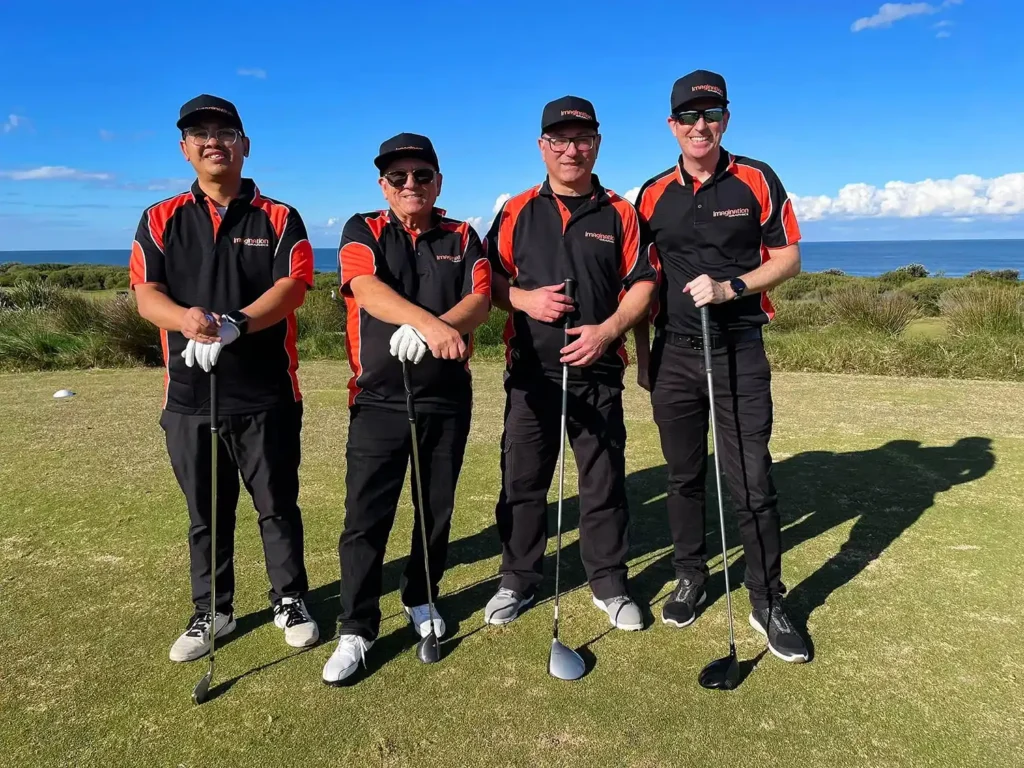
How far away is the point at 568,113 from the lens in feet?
11.2

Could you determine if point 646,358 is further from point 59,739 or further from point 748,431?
point 59,739

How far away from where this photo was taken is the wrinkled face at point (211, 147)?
10.6 ft

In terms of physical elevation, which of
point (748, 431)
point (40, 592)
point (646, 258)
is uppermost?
point (646, 258)

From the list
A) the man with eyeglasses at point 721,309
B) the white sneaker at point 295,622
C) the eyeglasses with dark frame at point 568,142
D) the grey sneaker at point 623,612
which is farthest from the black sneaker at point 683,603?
the eyeglasses with dark frame at point 568,142

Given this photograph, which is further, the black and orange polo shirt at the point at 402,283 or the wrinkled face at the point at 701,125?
the wrinkled face at the point at 701,125

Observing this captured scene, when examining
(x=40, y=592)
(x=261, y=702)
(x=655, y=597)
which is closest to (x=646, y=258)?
(x=655, y=597)

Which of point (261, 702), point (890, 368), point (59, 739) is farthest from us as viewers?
point (890, 368)

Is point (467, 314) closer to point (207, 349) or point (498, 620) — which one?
point (207, 349)

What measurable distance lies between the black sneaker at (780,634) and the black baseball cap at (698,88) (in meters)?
2.48

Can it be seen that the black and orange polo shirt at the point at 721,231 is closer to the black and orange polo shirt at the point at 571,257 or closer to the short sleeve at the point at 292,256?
the black and orange polo shirt at the point at 571,257

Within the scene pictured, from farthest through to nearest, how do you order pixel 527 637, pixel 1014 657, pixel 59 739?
pixel 527 637, pixel 1014 657, pixel 59 739

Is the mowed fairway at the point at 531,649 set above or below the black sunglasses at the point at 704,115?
below

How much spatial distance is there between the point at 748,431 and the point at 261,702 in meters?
2.54

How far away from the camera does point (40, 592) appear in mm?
3838
